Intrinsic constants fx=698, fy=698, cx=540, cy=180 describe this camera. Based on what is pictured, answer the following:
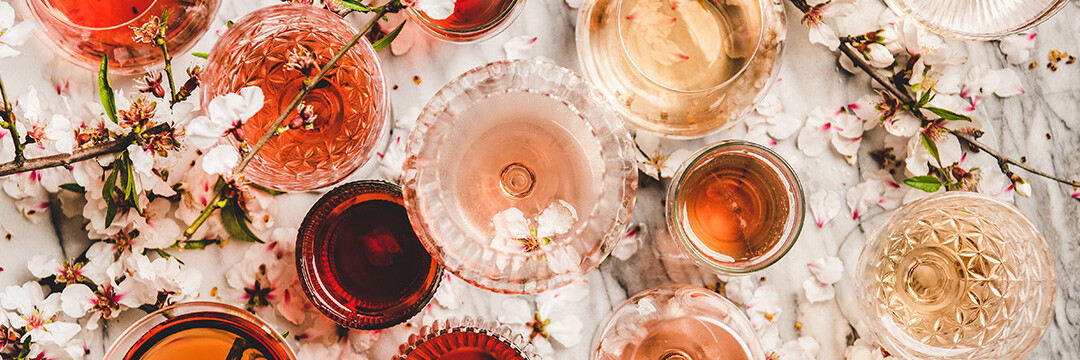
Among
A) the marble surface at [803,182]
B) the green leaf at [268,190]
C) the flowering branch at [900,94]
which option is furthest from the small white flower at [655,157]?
the green leaf at [268,190]

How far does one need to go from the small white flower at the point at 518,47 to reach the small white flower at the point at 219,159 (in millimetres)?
453

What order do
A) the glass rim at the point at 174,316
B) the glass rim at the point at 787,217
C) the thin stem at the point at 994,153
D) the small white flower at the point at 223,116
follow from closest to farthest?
1. the small white flower at the point at 223,116
2. the glass rim at the point at 174,316
3. the glass rim at the point at 787,217
4. the thin stem at the point at 994,153

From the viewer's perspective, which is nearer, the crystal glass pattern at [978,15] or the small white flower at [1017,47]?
the crystal glass pattern at [978,15]

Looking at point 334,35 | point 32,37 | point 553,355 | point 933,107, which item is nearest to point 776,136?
point 933,107

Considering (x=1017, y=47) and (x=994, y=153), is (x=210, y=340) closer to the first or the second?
(x=994, y=153)

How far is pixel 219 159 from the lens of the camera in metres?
0.79

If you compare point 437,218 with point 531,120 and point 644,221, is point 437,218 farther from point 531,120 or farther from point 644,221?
point 644,221

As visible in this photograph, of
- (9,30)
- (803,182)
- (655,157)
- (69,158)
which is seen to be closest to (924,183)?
(803,182)

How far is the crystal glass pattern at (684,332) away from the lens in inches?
40.1

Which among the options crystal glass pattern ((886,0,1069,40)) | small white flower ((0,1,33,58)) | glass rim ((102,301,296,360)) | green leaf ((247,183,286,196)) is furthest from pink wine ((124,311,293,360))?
crystal glass pattern ((886,0,1069,40))

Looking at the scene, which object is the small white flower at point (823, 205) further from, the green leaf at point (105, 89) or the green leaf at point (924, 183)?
the green leaf at point (105, 89)

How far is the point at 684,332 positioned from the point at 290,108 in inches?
24.8

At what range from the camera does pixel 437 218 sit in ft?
2.94

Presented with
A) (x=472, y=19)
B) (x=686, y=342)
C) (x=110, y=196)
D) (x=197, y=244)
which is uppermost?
(x=472, y=19)
